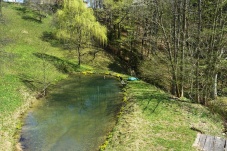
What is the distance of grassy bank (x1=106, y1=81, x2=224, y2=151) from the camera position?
14.2 m

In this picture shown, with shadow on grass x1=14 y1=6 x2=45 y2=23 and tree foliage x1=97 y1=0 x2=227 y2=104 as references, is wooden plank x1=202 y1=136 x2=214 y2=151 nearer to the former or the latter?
tree foliage x1=97 y1=0 x2=227 y2=104

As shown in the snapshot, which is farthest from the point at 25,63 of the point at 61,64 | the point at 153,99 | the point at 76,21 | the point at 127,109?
the point at 153,99

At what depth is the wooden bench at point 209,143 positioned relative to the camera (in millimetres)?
13363

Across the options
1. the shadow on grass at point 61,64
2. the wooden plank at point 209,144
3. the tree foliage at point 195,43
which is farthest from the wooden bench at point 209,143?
the shadow on grass at point 61,64

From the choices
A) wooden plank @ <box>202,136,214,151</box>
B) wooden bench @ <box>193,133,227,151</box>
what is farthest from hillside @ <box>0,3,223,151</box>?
wooden plank @ <box>202,136,214,151</box>

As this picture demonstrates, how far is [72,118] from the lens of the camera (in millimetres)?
19781

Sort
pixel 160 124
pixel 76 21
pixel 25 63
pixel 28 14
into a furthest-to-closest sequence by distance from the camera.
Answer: pixel 28 14 → pixel 76 21 → pixel 25 63 → pixel 160 124

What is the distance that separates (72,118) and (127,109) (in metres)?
4.37

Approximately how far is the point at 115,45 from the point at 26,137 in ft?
115

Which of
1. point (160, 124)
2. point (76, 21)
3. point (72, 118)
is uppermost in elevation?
point (76, 21)

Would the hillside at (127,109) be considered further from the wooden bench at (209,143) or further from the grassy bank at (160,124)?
the wooden bench at (209,143)

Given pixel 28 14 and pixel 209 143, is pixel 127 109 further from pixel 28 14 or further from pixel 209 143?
pixel 28 14

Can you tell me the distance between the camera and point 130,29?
155 feet

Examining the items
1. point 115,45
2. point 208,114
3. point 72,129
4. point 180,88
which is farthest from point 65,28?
point 208,114
